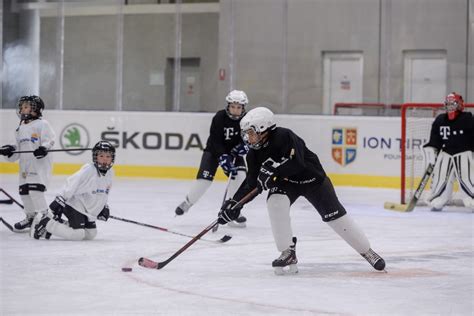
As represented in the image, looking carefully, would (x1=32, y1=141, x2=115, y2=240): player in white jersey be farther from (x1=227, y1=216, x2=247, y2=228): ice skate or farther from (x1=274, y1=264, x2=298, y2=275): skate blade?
(x1=274, y1=264, x2=298, y2=275): skate blade

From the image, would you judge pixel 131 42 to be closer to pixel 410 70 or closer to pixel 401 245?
pixel 410 70

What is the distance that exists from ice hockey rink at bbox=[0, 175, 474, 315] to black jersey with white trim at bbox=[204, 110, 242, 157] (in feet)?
2.14

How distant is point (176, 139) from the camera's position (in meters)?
12.7

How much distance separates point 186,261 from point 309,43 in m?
8.74

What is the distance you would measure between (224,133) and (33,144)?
4.70 ft

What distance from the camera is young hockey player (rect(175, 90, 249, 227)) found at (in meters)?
7.36

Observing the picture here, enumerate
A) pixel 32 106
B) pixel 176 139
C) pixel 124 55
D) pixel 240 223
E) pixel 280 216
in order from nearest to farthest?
pixel 280 216 → pixel 32 106 → pixel 240 223 → pixel 176 139 → pixel 124 55

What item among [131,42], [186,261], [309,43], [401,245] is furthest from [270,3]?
[186,261]

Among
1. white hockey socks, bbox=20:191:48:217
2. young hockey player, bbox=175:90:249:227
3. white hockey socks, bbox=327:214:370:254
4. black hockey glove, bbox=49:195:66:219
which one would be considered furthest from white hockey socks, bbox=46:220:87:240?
white hockey socks, bbox=327:214:370:254

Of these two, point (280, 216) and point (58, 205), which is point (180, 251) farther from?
point (58, 205)

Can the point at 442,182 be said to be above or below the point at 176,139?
below

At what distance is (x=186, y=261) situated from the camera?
5840mm

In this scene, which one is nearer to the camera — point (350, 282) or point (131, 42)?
point (350, 282)

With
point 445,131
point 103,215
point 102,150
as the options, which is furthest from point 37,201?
point 445,131
